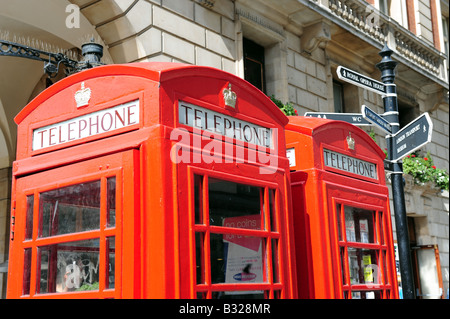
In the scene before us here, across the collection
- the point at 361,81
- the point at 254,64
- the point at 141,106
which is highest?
the point at 254,64

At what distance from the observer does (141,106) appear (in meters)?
3.43

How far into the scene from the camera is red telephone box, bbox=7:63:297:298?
3258mm

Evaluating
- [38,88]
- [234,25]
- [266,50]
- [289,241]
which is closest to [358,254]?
[289,241]

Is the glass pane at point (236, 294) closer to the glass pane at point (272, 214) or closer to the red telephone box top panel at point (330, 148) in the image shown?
the glass pane at point (272, 214)

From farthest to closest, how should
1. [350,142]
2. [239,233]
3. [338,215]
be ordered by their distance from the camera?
[350,142] < [338,215] < [239,233]

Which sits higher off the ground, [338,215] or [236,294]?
[338,215]

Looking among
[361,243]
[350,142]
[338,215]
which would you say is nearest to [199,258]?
[338,215]

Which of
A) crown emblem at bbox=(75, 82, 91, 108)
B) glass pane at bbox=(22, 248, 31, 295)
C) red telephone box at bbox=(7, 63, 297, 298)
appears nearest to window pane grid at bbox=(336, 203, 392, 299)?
red telephone box at bbox=(7, 63, 297, 298)

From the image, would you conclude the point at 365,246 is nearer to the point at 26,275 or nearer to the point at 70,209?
the point at 70,209

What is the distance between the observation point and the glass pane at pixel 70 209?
11.3 ft

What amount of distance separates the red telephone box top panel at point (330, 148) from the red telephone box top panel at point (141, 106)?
32.0 inches

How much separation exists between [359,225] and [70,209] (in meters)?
2.63

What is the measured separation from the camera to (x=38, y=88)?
39.8 feet

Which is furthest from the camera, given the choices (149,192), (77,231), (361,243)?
(361,243)
